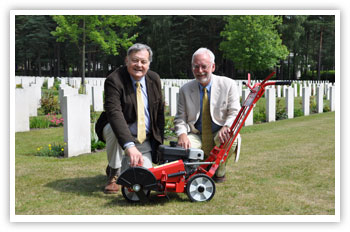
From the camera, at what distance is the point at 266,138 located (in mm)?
7941

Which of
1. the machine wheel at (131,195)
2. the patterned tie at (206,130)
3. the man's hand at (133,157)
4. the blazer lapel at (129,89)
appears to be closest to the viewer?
the man's hand at (133,157)

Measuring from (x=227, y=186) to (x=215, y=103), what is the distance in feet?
3.28

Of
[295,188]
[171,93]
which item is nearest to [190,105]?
[295,188]

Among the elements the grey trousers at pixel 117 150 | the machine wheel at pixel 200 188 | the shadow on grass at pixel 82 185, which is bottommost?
the shadow on grass at pixel 82 185

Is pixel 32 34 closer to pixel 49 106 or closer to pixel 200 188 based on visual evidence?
pixel 49 106

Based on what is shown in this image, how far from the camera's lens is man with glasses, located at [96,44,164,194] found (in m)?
3.70

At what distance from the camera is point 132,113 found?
155 inches

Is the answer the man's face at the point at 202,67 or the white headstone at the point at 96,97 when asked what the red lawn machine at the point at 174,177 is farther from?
the white headstone at the point at 96,97

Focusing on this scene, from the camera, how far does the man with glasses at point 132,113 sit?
370 cm

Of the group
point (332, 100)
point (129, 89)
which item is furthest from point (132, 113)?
point (332, 100)

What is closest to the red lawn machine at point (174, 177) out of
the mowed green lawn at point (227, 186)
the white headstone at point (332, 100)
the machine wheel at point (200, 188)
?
the machine wheel at point (200, 188)

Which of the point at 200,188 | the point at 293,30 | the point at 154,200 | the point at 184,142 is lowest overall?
the point at 154,200

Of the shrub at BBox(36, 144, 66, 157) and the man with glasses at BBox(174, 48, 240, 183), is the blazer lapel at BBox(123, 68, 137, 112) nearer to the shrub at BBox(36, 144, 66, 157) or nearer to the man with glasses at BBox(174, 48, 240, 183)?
the man with glasses at BBox(174, 48, 240, 183)

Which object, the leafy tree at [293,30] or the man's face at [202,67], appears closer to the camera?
the man's face at [202,67]
